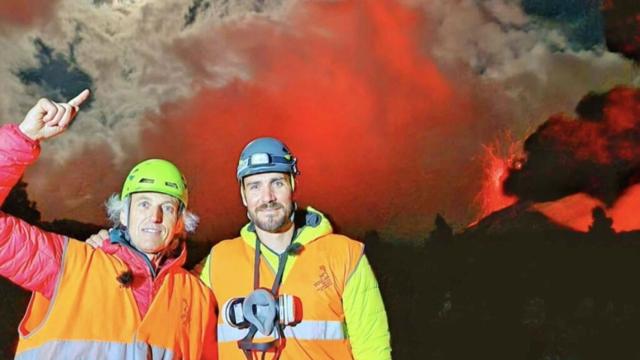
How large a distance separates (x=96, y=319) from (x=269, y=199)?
3.49 feet

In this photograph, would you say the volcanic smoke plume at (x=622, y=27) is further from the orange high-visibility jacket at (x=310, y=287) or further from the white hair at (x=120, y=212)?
the white hair at (x=120, y=212)

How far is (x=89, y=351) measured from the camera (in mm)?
3064

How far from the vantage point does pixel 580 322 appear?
37.4ft

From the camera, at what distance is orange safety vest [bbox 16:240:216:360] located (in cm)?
305

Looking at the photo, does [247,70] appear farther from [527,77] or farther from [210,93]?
[527,77]

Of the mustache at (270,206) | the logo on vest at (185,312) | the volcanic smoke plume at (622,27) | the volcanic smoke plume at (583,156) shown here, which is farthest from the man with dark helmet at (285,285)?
the volcanic smoke plume at (622,27)

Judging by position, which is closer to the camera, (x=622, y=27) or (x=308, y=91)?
(x=308, y=91)

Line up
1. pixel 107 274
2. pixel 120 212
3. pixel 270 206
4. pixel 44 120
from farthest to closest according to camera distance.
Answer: pixel 270 206 < pixel 120 212 < pixel 107 274 < pixel 44 120

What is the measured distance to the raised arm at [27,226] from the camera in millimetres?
2924

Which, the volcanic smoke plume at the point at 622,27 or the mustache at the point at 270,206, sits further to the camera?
the volcanic smoke plume at the point at 622,27

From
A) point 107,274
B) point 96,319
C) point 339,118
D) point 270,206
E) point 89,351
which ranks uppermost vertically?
point 339,118

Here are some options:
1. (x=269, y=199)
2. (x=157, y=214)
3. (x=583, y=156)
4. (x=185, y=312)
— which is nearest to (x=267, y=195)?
(x=269, y=199)

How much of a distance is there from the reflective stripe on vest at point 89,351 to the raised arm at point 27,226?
23cm

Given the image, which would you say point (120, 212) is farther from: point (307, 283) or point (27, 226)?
point (307, 283)
